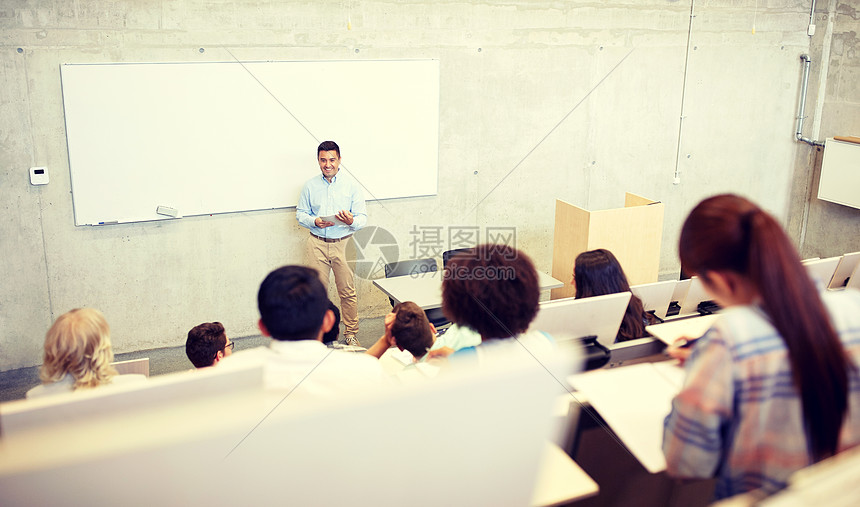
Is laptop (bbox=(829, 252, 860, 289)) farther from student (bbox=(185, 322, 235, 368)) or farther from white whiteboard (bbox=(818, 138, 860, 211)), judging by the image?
student (bbox=(185, 322, 235, 368))

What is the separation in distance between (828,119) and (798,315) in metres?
6.50

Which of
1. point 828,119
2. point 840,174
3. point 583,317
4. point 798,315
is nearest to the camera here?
point 798,315

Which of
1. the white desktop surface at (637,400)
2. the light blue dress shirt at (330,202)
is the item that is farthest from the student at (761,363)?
the light blue dress shirt at (330,202)

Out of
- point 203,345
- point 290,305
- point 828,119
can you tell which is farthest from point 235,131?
point 828,119

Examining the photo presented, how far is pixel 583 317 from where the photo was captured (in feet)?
9.37

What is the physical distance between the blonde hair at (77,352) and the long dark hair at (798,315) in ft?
6.39

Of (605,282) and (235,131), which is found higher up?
(235,131)

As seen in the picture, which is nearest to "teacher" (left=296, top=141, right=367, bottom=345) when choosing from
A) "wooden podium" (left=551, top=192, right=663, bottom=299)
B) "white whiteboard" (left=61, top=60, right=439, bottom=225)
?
"white whiteboard" (left=61, top=60, right=439, bottom=225)

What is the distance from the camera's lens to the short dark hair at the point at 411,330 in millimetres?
2863

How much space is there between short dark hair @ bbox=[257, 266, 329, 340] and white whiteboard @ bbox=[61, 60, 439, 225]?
126 inches

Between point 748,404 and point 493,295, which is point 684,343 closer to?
point 493,295

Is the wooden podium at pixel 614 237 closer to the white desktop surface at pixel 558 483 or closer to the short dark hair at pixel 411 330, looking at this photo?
the short dark hair at pixel 411 330

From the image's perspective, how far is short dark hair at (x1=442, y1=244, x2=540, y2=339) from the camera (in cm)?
201

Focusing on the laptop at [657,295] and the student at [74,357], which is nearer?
the student at [74,357]
